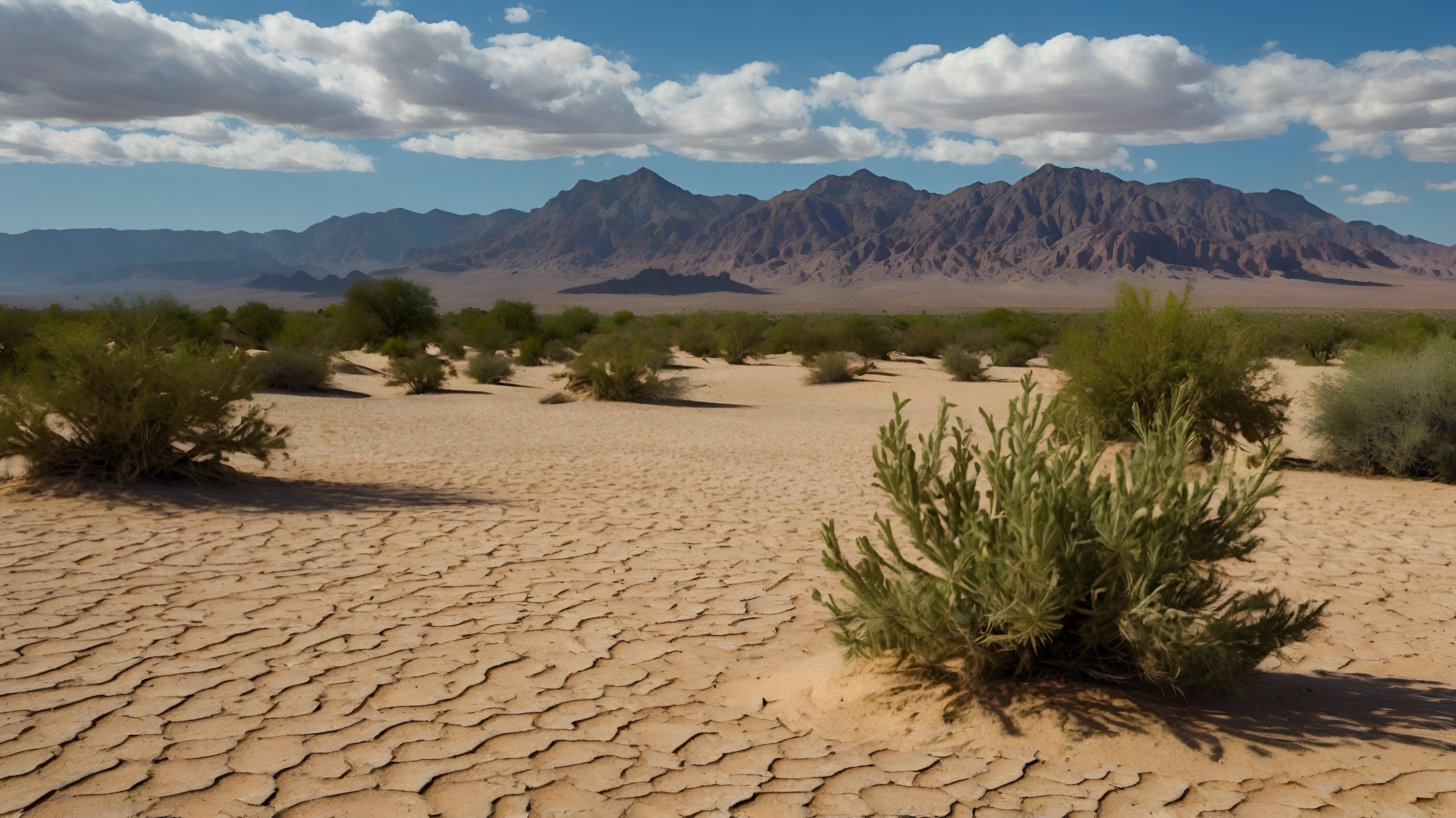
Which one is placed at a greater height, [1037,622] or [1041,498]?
[1041,498]

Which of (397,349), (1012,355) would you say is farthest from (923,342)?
(397,349)

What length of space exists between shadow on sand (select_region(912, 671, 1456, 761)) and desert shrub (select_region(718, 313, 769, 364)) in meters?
32.2

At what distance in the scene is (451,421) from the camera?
18.0 metres

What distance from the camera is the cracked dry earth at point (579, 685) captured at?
364cm

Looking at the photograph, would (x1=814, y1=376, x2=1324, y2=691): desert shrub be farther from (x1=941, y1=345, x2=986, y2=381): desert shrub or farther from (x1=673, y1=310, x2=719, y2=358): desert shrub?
(x1=673, y1=310, x2=719, y2=358): desert shrub

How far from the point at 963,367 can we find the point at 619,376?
37.8ft

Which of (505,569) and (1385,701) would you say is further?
(505,569)

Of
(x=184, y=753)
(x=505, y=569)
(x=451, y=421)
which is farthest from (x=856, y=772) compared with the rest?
(x=451, y=421)

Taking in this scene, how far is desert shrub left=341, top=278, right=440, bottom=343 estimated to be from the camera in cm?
4253

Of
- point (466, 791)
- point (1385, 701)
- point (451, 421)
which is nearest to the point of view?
point (466, 791)

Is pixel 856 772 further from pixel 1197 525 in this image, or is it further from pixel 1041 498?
pixel 1197 525

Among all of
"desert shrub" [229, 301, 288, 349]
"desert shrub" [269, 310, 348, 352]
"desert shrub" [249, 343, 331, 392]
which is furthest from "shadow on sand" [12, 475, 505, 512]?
"desert shrub" [229, 301, 288, 349]

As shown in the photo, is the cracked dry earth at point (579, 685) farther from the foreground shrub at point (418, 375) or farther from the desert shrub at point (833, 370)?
the desert shrub at point (833, 370)

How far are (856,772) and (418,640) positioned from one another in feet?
9.14
